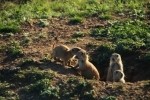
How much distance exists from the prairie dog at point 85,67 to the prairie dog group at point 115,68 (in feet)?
0.98

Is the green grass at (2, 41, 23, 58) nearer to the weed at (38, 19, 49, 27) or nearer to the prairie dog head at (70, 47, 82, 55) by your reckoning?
the prairie dog head at (70, 47, 82, 55)

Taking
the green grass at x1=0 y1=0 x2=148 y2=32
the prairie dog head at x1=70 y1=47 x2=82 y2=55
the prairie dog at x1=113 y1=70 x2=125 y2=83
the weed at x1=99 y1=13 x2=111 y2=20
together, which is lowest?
the prairie dog at x1=113 y1=70 x2=125 y2=83

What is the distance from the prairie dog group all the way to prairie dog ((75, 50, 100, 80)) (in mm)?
300

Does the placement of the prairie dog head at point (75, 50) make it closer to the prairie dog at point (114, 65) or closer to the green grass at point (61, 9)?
the prairie dog at point (114, 65)

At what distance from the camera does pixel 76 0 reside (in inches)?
673

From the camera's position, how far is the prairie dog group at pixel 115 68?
38.7ft

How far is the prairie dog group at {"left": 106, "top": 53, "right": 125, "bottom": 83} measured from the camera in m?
11.8

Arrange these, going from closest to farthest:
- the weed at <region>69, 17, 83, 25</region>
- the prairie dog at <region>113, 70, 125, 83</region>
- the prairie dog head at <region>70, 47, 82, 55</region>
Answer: the prairie dog at <region>113, 70, 125, 83</region>
the prairie dog head at <region>70, 47, 82, 55</region>
the weed at <region>69, 17, 83, 25</region>

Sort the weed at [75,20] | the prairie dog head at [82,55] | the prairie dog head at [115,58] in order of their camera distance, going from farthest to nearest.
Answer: the weed at [75,20] → the prairie dog head at [82,55] → the prairie dog head at [115,58]

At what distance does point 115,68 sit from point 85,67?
68cm

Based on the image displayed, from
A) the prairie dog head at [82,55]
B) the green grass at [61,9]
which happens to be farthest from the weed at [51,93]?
the green grass at [61,9]

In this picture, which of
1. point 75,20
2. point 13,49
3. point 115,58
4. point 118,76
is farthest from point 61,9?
point 118,76

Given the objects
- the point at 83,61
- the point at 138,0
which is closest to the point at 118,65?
the point at 83,61

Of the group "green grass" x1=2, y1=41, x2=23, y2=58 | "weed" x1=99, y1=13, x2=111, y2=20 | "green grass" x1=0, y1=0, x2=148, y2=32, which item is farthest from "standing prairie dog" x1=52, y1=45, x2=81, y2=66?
"weed" x1=99, y1=13, x2=111, y2=20
